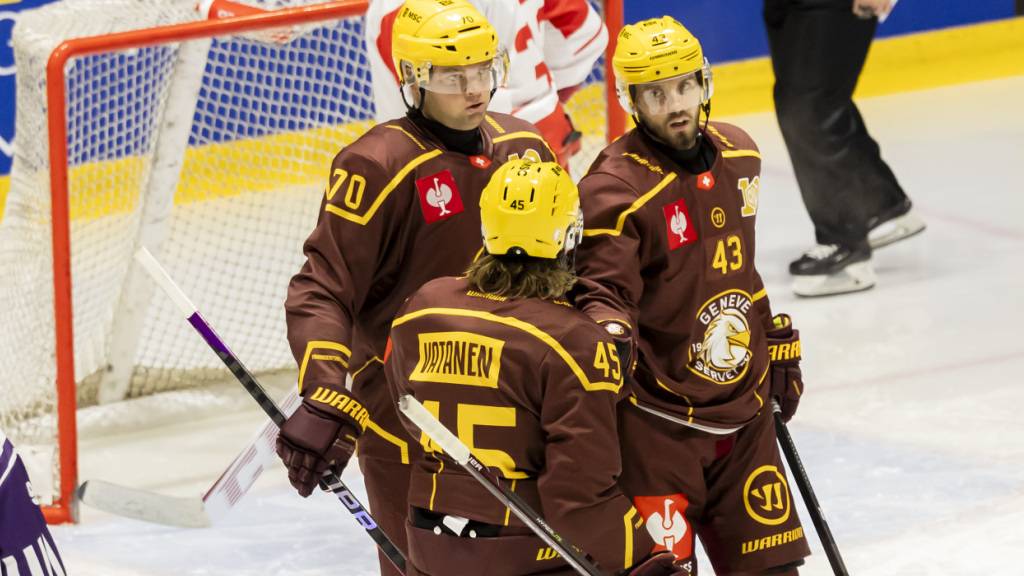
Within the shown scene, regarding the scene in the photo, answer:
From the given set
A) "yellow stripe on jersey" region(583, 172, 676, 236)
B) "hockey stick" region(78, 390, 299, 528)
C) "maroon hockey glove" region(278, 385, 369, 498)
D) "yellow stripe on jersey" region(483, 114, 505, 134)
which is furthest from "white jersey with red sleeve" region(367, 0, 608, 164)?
"maroon hockey glove" region(278, 385, 369, 498)

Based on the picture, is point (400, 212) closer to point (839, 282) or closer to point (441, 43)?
point (441, 43)

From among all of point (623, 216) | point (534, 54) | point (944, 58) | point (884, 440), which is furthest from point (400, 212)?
point (944, 58)

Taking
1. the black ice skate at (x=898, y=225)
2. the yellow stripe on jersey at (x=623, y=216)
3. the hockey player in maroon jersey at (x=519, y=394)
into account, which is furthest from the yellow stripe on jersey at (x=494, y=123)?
the black ice skate at (x=898, y=225)

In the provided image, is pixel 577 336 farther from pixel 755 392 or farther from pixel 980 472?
pixel 980 472

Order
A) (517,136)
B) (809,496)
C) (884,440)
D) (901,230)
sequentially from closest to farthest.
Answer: (517,136)
(809,496)
(884,440)
(901,230)

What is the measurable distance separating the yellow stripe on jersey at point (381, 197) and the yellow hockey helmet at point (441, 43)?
0.40 ft

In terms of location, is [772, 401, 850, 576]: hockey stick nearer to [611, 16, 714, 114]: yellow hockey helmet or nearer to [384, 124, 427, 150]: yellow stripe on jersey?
[611, 16, 714, 114]: yellow hockey helmet

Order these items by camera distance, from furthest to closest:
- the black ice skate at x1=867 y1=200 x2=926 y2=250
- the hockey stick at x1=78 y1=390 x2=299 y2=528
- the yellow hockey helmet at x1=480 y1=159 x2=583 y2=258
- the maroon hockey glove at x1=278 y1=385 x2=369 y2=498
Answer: the black ice skate at x1=867 y1=200 x2=926 y2=250, the hockey stick at x1=78 y1=390 x2=299 y2=528, the maroon hockey glove at x1=278 y1=385 x2=369 y2=498, the yellow hockey helmet at x1=480 y1=159 x2=583 y2=258

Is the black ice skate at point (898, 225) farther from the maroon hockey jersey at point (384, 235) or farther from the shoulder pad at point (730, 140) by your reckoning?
the maroon hockey jersey at point (384, 235)

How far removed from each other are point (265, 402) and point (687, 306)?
667 mm

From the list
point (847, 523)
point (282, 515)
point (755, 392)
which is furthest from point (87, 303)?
point (755, 392)

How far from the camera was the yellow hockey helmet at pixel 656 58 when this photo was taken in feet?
9.21

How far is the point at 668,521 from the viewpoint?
9.21ft

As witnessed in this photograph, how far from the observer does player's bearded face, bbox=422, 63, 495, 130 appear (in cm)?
285
